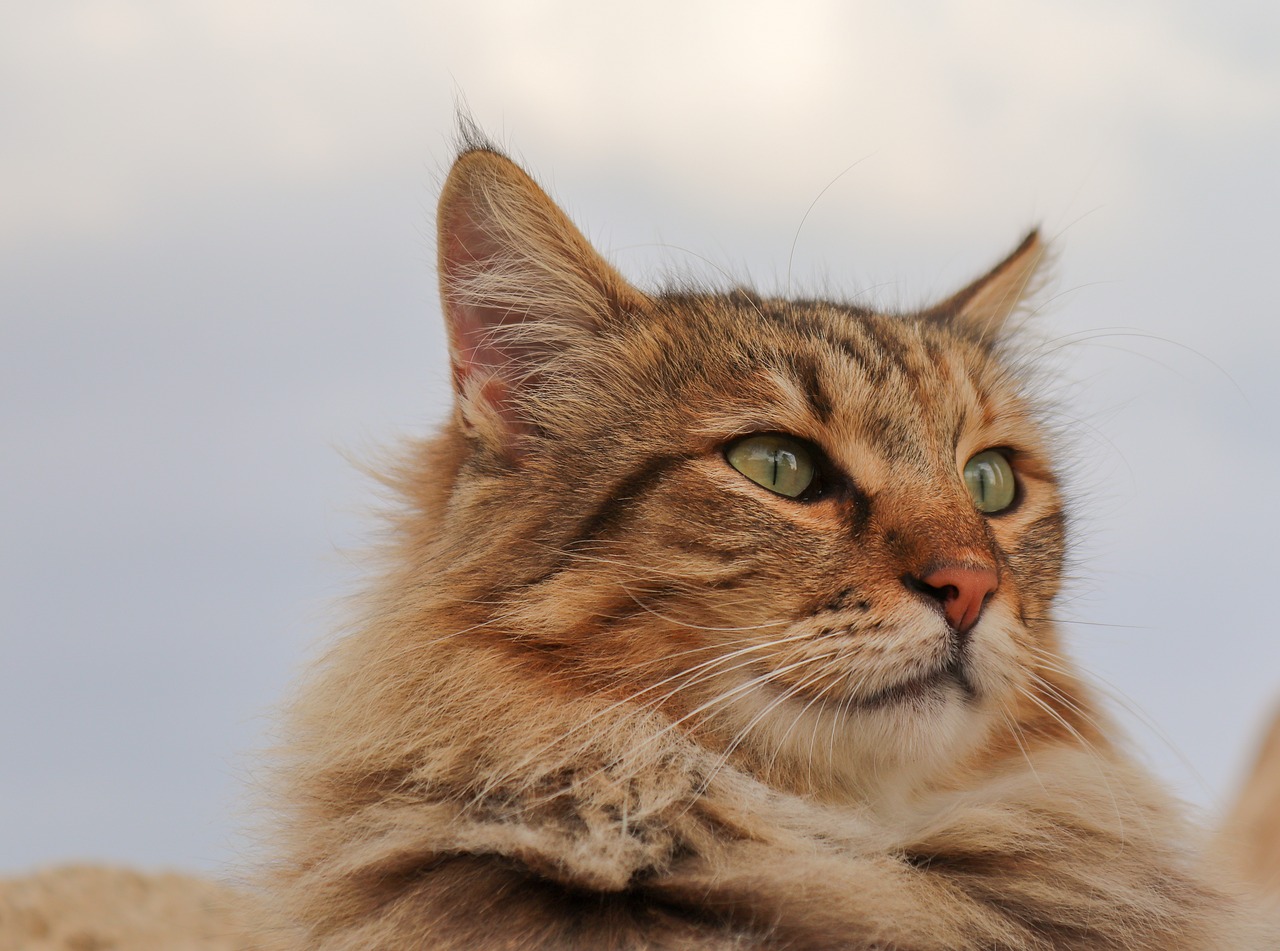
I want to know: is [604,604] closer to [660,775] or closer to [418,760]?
[660,775]

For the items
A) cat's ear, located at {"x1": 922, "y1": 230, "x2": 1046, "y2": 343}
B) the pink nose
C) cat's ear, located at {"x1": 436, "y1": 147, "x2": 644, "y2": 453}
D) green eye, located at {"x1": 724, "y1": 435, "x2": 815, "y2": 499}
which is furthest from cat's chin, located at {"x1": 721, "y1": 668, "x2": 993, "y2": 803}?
cat's ear, located at {"x1": 922, "y1": 230, "x2": 1046, "y2": 343}

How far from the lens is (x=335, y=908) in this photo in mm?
2568

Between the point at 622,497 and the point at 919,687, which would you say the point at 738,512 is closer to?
the point at 622,497

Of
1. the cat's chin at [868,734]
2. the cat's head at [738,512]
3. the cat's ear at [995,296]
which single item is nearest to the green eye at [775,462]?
the cat's head at [738,512]

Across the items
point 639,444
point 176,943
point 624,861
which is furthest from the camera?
point 176,943

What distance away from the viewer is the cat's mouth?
7.84ft

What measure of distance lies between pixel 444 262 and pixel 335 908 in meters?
1.48

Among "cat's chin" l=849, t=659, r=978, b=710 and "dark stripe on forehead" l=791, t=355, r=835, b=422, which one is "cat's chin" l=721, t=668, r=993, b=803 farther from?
"dark stripe on forehead" l=791, t=355, r=835, b=422

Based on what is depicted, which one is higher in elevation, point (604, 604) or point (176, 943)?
point (604, 604)

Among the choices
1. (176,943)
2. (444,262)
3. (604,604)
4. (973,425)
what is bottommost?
(176,943)

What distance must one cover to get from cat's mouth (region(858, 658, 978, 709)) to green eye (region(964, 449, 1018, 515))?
65cm

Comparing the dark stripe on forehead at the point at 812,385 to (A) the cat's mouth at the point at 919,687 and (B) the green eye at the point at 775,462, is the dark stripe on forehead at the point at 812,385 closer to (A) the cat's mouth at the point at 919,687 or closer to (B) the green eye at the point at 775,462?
(B) the green eye at the point at 775,462

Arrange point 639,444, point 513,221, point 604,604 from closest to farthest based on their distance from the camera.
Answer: point 604,604, point 639,444, point 513,221

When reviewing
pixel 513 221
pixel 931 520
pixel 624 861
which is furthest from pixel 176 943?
pixel 931 520
